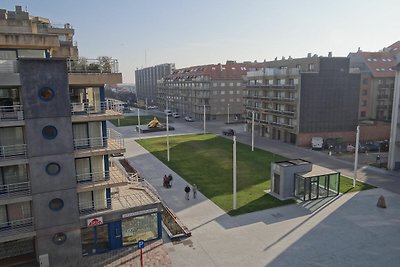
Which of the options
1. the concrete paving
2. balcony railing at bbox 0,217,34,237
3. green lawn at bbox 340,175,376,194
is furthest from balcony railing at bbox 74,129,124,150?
green lawn at bbox 340,175,376,194

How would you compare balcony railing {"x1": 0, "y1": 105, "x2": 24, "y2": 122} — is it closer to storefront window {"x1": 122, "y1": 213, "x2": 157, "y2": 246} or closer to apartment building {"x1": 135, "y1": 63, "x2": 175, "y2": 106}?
storefront window {"x1": 122, "y1": 213, "x2": 157, "y2": 246}

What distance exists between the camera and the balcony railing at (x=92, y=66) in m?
21.4

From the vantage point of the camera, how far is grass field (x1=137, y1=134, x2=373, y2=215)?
3249 cm

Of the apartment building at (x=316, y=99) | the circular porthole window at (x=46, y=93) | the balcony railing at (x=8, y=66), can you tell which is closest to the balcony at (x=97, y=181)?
the circular porthole window at (x=46, y=93)

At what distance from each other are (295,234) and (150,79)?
6213 inches

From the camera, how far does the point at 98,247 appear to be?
77.5 feet

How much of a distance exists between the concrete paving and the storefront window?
184cm

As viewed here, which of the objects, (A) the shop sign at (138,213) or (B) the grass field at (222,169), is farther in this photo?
(B) the grass field at (222,169)

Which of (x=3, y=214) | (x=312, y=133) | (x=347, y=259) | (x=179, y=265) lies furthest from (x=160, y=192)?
(x=312, y=133)

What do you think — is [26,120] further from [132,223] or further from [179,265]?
[179,265]

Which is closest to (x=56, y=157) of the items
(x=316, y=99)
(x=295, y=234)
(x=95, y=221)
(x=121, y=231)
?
(x=95, y=221)

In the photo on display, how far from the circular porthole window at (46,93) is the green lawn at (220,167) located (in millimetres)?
17784

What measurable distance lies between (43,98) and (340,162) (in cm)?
4073

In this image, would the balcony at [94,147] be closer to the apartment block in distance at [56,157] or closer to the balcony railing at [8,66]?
the apartment block in distance at [56,157]
